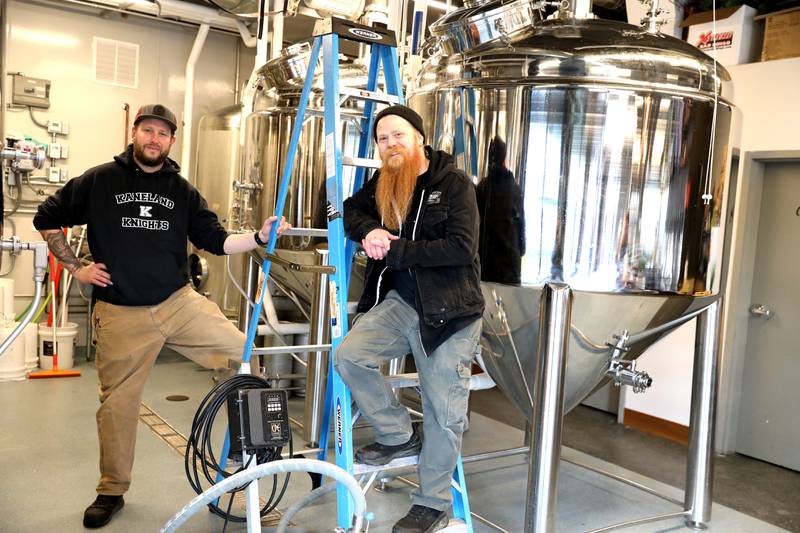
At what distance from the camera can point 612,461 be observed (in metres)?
4.24

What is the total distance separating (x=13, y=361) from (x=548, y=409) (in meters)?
4.04

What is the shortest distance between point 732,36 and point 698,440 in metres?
2.57

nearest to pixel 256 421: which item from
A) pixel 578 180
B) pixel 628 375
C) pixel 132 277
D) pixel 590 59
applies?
pixel 132 277

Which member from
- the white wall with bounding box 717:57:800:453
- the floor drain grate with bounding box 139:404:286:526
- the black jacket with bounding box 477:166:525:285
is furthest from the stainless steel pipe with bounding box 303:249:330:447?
the white wall with bounding box 717:57:800:453

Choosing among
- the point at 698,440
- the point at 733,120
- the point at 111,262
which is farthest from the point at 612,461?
the point at 111,262

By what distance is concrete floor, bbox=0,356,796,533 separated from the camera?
297 centimetres

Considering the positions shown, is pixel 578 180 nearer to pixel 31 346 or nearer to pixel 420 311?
pixel 420 311

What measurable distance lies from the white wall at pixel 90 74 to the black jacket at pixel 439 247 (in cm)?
441

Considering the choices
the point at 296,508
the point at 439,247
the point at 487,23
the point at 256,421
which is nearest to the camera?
the point at 256,421

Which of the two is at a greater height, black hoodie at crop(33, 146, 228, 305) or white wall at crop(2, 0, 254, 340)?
white wall at crop(2, 0, 254, 340)

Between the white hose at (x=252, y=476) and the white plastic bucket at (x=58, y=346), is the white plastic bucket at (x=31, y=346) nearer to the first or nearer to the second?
the white plastic bucket at (x=58, y=346)

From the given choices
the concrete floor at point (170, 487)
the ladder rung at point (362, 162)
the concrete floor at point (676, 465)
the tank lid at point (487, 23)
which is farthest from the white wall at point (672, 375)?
the ladder rung at point (362, 162)

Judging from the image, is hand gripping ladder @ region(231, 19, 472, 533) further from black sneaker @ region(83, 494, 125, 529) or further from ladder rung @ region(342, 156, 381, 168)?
black sneaker @ region(83, 494, 125, 529)

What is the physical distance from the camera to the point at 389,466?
240 centimetres
